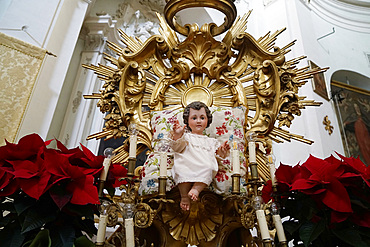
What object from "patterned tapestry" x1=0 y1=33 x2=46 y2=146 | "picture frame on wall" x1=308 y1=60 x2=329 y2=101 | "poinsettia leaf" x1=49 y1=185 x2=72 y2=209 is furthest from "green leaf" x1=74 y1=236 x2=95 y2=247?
"picture frame on wall" x1=308 y1=60 x2=329 y2=101

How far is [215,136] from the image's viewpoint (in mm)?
1336

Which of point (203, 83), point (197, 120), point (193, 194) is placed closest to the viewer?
point (193, 194)

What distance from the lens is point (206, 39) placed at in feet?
5.49

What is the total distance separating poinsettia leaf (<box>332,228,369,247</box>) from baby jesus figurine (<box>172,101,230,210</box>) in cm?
41

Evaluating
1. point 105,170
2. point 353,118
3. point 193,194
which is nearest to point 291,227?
point 193,194

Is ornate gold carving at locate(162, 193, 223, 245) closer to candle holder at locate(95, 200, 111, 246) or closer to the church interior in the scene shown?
the church interior

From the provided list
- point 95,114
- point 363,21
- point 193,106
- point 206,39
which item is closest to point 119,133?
point 193,106

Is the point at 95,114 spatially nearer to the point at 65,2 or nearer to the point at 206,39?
the point at 65,2

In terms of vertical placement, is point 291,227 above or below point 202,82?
below

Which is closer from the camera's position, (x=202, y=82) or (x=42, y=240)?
(x=42, y=240)

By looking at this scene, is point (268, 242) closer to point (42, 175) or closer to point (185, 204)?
point (185, 204)

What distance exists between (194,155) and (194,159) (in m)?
0.02

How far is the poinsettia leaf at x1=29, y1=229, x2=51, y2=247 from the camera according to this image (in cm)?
71

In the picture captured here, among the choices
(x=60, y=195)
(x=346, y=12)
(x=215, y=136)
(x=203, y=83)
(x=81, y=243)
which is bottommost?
(x=81, y=243)
